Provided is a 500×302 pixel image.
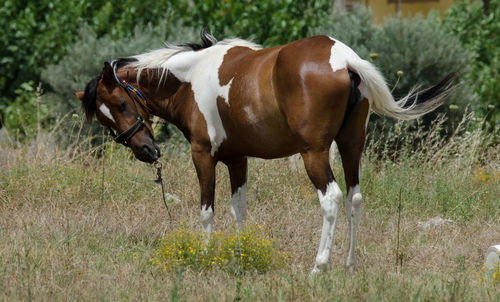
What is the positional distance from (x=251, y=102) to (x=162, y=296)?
158 centimetres

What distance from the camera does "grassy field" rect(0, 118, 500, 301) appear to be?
173 inches

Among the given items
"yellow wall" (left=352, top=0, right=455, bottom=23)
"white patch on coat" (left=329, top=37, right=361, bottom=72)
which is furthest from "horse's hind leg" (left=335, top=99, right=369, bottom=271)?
"yellow wall" (left=352, top=0, right=455, bottom=23)

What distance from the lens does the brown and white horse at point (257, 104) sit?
473 centimetres

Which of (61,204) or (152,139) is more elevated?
(152,139)

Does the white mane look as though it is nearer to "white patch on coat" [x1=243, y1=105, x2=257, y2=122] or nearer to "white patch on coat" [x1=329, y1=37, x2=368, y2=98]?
"white patch on coat" [x1=243, y1=105, x2=257, y2=122]

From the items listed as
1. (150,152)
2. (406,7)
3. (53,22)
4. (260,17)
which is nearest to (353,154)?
(150,152)

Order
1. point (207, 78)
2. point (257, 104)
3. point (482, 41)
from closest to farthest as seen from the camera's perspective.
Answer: point (257, 104), point (207, 78), point (482, 41)

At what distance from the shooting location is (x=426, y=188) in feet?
23.8

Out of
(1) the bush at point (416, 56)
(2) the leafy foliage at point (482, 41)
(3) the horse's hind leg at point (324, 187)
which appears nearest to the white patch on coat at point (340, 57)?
(3) the horse's hind leg at point (324, 187)

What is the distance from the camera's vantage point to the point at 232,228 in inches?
222

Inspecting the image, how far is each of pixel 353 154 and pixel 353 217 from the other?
46 centimetres

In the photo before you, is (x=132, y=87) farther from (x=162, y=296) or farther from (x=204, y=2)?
(x=204, y=2)

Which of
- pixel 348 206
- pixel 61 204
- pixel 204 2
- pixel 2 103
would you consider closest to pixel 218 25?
pixel 204 2

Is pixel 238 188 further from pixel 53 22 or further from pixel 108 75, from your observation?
pixel 53 22
